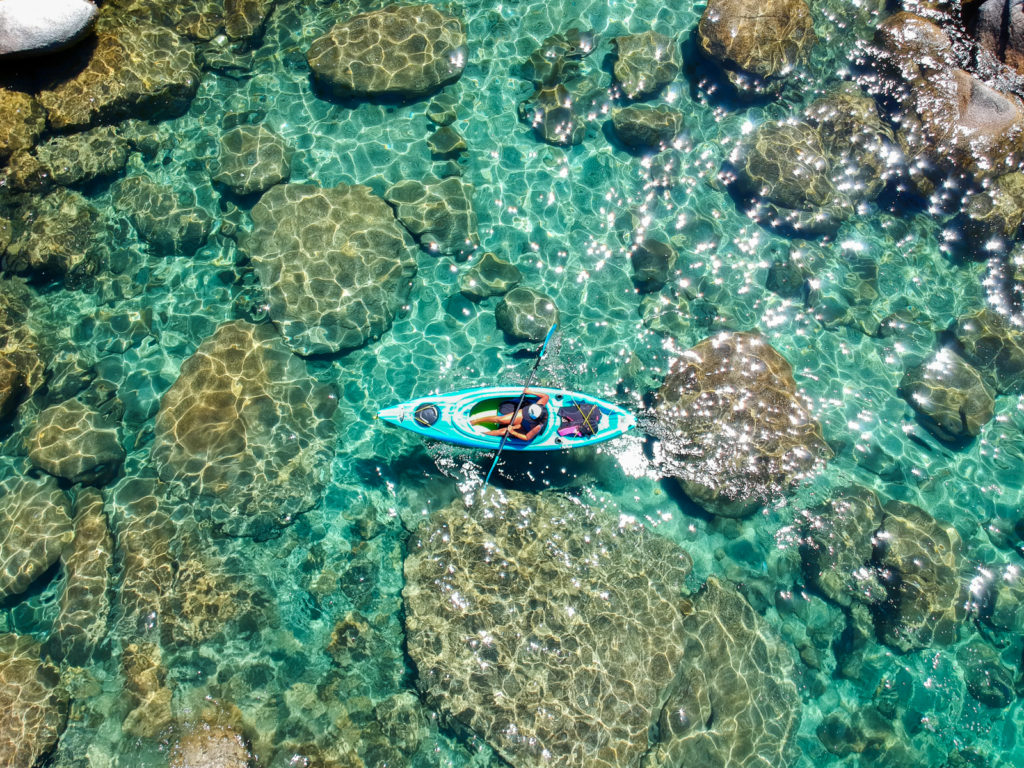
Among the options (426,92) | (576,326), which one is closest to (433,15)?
(426,92)

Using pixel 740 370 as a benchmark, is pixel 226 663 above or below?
below

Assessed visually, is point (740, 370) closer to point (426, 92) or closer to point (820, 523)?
point (820, 523)

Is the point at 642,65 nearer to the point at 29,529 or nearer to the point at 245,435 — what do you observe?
the point at 245,435

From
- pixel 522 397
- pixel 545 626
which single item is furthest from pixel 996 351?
pixel 545 626

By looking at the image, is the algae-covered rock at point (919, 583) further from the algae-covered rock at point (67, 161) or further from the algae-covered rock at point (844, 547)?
the algae-covered rock at point (67, 161)

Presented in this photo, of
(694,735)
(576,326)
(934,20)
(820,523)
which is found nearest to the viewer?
(694,735)

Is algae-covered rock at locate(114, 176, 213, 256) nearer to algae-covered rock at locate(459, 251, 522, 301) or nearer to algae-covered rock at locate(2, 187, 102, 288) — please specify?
algae-covered rock at locate(2, 187, 102, 288)

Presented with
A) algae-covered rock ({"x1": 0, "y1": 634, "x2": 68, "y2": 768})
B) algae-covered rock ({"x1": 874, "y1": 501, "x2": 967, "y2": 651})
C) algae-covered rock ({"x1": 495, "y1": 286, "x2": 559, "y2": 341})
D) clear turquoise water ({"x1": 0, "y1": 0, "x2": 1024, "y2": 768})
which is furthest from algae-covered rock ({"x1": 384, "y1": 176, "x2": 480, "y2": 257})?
algae-covered rock ({"x1": 0, "y1": 634, "x2": 68, "y2": 768})
